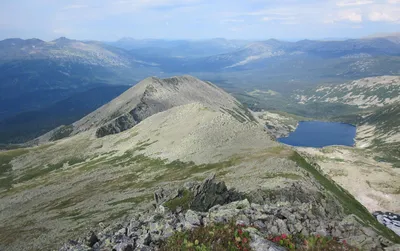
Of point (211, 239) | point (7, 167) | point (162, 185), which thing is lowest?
point (7, 167)

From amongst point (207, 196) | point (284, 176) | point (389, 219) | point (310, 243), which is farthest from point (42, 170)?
point (310, 243)

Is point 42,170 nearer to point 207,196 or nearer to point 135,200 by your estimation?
point 135,200

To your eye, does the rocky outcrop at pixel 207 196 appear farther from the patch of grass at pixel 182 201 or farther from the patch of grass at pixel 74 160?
the patch of grass at pixel 74 160

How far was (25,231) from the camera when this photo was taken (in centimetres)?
7444

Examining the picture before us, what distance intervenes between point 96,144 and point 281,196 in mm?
135494

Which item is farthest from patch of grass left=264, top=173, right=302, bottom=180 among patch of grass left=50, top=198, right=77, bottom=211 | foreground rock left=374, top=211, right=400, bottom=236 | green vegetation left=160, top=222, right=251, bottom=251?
foreground rock left=374, top=211, right=400, bottom=236

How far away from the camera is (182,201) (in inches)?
2237

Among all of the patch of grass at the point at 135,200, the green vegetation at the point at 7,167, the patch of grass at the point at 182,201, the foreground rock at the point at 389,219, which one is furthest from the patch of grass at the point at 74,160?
the foreground rock at the point at 389,219

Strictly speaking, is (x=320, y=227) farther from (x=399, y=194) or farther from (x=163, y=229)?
(x=399, y=194)

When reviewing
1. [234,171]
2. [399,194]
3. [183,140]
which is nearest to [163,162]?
[183,140]

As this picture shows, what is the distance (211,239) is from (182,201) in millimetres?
27915

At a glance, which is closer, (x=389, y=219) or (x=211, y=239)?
(x=211, y=239)

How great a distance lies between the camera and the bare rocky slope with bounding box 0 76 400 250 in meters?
36.9

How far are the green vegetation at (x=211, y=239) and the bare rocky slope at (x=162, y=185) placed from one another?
1479 mm
